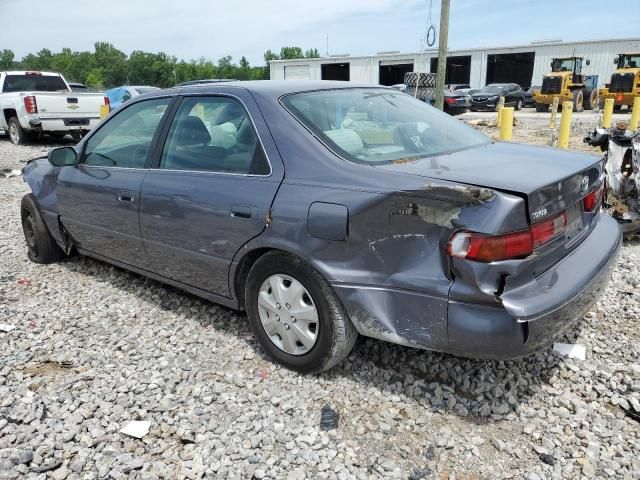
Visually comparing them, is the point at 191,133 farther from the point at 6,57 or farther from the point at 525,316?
the point at 6,57

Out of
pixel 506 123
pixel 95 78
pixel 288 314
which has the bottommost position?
pixel 288 314

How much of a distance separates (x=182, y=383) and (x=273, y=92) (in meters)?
1.77

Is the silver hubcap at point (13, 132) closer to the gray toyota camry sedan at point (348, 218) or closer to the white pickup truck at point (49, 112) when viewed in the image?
the white pickup truck at point (49, 112)

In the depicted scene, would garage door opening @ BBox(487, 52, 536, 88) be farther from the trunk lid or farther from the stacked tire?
the trunk lid

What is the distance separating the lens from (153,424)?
8.94 feet

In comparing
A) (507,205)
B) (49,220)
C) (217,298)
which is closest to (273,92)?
(217,298)

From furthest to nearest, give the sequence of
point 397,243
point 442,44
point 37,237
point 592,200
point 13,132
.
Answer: point 13,132 → point 442,44 → point 37,237 → point 592,200 → point 397,243

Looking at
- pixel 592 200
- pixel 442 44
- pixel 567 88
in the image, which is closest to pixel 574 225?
pixel 592 200

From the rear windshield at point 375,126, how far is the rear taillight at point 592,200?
709 millimetres

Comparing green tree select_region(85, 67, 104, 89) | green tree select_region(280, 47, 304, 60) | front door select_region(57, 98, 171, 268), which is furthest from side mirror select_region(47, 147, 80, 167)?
green tree select_region(280, 47, 304, 60)

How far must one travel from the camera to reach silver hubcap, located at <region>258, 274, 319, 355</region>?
2892 millimetres

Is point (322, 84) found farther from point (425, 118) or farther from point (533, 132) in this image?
point (533, 132)

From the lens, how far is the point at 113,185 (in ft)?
12.8

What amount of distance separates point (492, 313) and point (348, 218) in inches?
30.8
